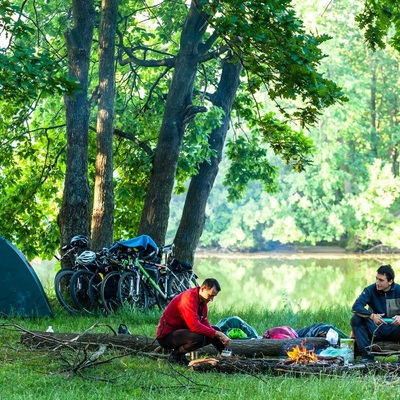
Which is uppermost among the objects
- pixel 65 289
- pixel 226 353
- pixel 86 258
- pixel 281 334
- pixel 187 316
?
pixel 86 258

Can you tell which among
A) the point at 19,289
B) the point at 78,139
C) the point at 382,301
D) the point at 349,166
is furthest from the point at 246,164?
the point at 349,166

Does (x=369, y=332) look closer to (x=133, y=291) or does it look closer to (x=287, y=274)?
(x=133, y=291)

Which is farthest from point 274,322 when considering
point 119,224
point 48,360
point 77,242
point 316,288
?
point 316,288

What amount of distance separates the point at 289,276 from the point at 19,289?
95.2 ft

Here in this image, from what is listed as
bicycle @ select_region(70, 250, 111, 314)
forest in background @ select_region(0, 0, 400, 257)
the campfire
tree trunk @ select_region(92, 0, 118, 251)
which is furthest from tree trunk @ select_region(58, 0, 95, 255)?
the campfire

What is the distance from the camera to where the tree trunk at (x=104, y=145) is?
1678cm

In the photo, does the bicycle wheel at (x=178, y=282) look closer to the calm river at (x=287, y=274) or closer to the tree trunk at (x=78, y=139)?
the tree trunk at (x=78, y=139)

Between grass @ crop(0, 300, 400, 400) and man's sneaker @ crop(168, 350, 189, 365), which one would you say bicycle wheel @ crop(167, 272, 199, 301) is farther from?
man's sneaker @ crop(168, 350, 189, 365)

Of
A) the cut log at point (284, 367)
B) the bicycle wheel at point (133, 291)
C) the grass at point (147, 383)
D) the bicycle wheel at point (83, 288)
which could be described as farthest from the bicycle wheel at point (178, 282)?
the cut log at point (284, 367)

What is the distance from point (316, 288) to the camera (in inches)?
1454

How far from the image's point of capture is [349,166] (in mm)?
51938

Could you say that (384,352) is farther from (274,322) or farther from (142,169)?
(142,169)

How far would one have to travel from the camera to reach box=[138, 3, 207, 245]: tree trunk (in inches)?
692

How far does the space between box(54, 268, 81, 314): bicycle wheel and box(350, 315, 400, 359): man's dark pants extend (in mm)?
5453
